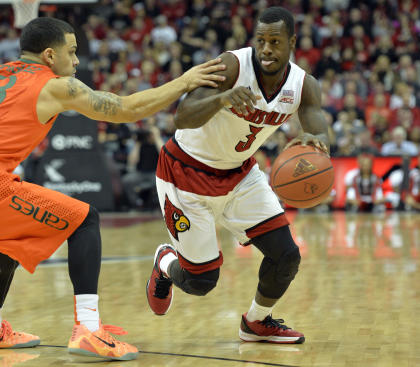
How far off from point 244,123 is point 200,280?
102 cm

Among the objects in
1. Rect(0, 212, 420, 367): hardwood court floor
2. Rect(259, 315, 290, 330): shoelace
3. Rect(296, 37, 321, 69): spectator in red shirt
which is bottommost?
Rect(0, 212, 420, 367): hardwood court floor

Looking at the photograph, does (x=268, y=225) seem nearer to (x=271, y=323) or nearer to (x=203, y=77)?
(x=271, y=323)

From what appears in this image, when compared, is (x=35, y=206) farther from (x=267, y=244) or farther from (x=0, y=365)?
(x=267, y=244)

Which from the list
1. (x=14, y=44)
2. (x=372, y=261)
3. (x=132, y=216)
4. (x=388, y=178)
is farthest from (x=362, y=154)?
(x=14, y=44)

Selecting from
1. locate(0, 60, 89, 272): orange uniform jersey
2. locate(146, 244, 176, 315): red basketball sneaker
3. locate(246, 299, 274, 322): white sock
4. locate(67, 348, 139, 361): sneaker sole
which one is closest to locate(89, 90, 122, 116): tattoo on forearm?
locate(0, 60, 89, 272): orange uniform jersey

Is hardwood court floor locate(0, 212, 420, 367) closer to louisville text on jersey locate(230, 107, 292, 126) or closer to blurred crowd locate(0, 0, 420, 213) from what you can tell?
louisville text on jersey locate(230, 107, 292, 126)

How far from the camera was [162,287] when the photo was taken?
4906 mm

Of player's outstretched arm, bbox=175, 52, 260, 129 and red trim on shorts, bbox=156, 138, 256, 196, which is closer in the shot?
player's outstretched arm, bbox=175, 52, 260, 129

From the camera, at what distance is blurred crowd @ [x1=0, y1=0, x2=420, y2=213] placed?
45.3 ft

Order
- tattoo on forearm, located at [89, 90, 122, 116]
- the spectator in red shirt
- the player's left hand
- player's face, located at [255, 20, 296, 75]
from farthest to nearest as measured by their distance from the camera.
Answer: the spectator in red shirt → player's face, located at [255, 20, 296, 75] → the player's left hand → tattoo on forearm, located at [89, 90, 122, 116]

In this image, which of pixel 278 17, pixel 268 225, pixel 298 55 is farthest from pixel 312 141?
pixel 298 55

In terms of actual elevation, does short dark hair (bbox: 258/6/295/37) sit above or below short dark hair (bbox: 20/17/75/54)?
above

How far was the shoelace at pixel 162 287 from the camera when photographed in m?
4.89

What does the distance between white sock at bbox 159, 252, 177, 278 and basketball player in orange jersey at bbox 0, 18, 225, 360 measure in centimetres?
94
